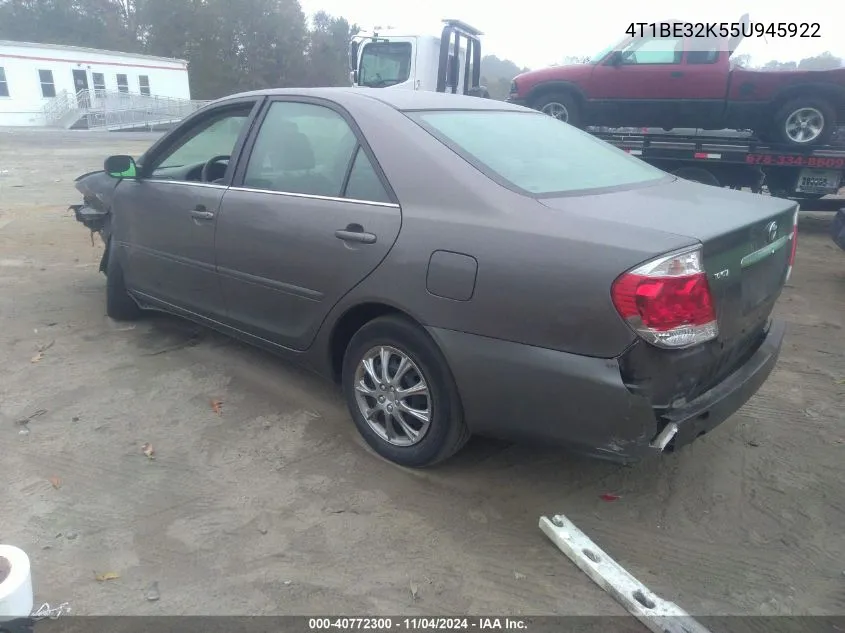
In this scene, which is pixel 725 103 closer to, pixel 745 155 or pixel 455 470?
pixel 745 155

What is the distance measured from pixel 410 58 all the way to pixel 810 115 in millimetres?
6516

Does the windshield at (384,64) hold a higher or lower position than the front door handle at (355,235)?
higher

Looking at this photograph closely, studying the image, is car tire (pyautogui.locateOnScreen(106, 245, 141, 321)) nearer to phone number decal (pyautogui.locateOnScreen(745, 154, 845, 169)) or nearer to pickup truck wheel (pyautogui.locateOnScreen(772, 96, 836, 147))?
phone number decal (pyautogui.locateOnScreen(745, 154, 845, 169))

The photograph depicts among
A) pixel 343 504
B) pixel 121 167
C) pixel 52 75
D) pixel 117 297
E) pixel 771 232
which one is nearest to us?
pixel 771 232

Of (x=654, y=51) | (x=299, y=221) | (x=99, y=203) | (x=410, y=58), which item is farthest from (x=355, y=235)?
(x=410, y=58)

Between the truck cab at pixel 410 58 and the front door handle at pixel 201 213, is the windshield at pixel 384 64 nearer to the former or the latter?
the truck cab at pixel 410 58

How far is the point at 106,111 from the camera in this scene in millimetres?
33000

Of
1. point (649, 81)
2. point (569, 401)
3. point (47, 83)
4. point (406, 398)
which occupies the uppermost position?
point (649, 81)

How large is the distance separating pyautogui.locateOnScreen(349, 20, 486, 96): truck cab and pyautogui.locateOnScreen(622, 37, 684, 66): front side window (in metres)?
3.51

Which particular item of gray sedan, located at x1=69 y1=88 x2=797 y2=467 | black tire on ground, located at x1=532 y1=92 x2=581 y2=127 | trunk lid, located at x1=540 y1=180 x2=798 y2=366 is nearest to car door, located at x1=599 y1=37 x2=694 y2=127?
black tire on ground, located at x1=532 y1=92 x2=581 y2=127

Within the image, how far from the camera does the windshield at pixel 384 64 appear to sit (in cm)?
1191

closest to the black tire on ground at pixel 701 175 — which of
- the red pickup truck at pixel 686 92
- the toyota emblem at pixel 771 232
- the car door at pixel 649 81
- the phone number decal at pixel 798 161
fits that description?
the phone number decal at pixel 798 161

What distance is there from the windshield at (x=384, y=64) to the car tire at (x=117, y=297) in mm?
8198

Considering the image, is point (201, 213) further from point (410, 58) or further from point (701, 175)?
point (410, 58)
